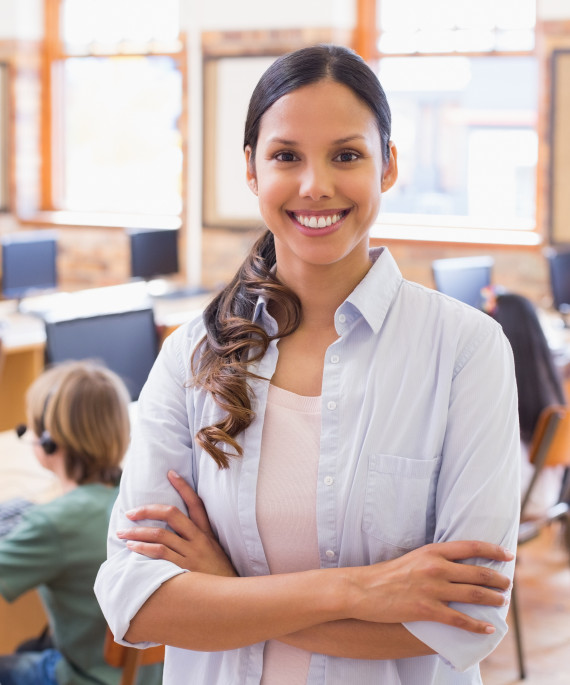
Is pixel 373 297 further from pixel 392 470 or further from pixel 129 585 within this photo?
pixel 129 585

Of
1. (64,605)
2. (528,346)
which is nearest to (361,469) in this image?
(64,605)

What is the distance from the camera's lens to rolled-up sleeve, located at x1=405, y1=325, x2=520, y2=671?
1120 mm

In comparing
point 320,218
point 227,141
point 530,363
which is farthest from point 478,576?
point 227,141

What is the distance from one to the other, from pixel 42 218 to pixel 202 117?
1.69 metres

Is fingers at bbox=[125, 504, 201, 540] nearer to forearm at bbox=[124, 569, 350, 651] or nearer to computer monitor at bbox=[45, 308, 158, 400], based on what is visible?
forearm at bbox=[124, 569, 350, 651]

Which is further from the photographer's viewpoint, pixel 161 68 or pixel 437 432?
pixel 161 68

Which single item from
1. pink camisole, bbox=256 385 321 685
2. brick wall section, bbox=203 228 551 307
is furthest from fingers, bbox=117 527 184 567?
brick wall section, bbox=203 228 551 307

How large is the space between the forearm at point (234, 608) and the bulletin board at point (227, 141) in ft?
17.6

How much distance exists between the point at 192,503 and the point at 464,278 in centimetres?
388

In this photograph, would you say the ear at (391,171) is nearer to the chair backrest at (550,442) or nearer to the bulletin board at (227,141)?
the chair backrest at (550,442)

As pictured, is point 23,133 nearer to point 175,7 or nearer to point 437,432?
point 175,7

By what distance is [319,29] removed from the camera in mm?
6172

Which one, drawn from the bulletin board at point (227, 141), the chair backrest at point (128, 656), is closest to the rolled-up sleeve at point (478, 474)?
the chair backrest at point (128, 656)

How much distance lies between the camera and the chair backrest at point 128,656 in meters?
1.72
